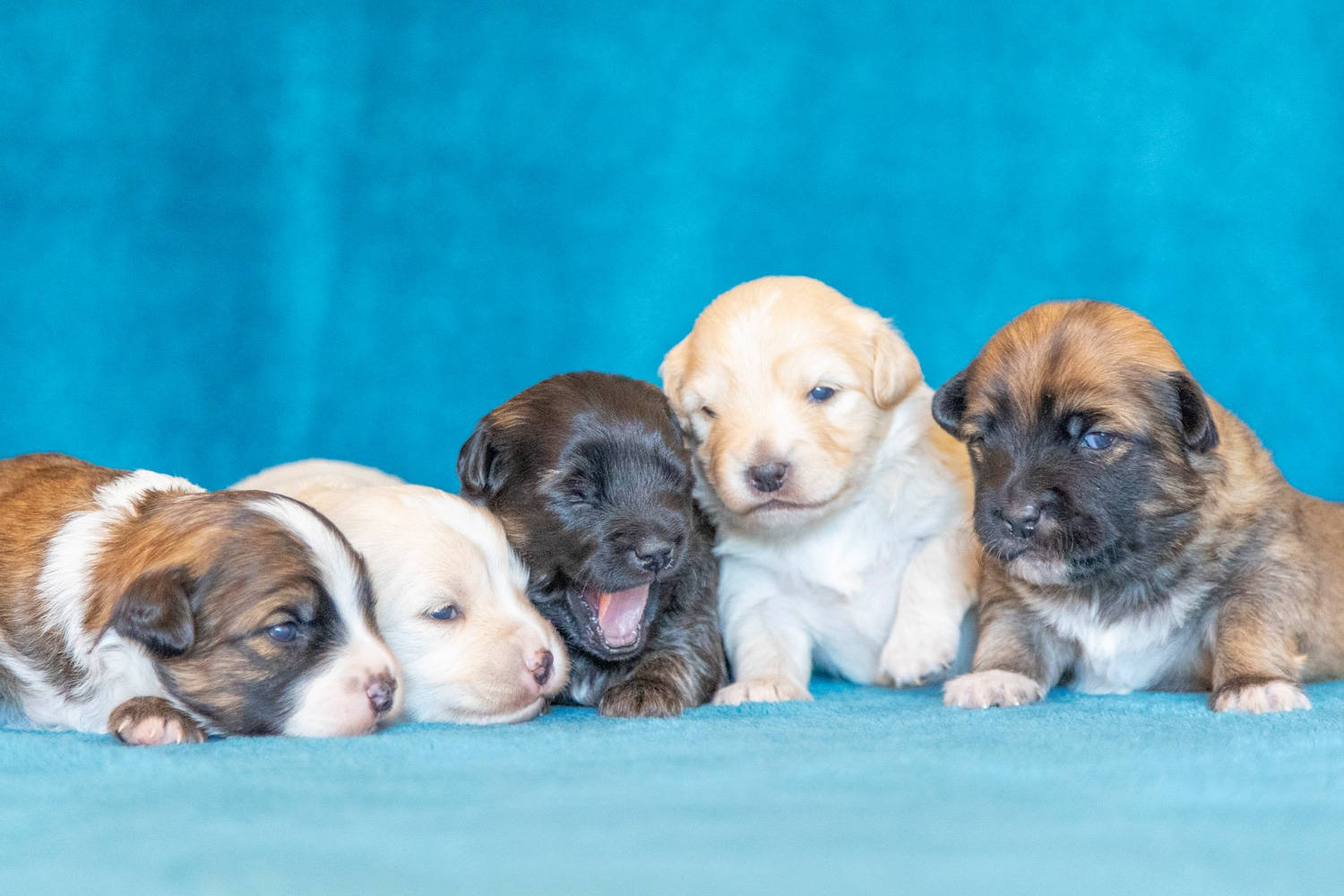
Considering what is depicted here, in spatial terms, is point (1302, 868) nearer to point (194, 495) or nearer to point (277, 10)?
point (194, 495)

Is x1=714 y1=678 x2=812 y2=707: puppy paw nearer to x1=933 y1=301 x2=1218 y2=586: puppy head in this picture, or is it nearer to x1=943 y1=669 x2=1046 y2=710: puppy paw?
x1=943 y1=669 x2=1046 y2=710: puppy paw

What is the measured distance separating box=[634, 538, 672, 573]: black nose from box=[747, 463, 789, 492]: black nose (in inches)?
16.2

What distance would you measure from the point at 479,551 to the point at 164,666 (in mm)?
1018

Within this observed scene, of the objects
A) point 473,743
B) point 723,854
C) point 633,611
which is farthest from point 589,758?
point 633,611

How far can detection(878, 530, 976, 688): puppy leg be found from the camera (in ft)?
16.4

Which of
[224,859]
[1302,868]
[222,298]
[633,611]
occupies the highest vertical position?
[222,298]

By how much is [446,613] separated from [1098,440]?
2.03m

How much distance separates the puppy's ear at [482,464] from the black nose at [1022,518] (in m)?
1.66

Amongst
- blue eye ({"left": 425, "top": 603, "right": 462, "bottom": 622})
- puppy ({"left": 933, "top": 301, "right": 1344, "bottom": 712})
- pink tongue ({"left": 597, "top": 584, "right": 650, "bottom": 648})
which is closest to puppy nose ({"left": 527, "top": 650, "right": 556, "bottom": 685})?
blue eye ({"left": 425, "top": 603, "right": 462, "bottom": 622})

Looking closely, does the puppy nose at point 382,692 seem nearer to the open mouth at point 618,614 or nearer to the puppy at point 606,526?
the puppy at point 606,526

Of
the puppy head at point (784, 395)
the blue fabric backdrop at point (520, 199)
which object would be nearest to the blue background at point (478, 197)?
the blue fabric backdrop at point (520, 199)

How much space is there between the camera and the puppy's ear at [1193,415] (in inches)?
165

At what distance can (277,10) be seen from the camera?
24.2 ft

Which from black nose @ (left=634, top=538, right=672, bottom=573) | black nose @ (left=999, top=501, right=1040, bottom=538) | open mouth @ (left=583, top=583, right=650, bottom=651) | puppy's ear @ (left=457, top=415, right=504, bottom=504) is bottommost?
open mouth @ (left=583, top=583, right=650, bottom=651)
